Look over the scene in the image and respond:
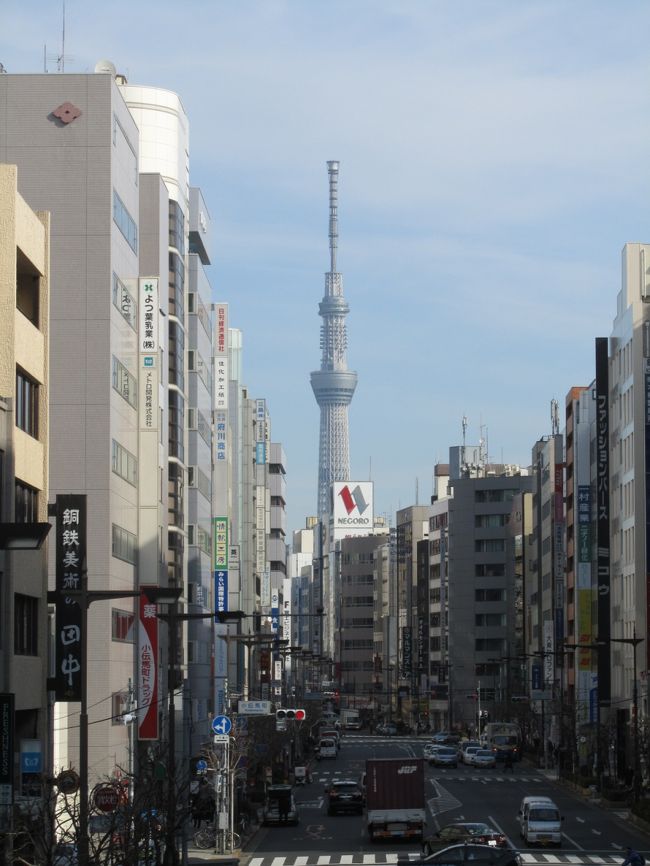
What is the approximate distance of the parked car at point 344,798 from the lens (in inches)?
3132

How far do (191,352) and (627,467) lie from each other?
1132 inches

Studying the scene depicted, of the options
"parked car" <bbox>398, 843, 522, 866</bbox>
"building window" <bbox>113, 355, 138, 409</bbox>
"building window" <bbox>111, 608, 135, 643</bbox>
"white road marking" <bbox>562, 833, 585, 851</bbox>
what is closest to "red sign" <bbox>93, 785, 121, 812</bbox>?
"parked car" <bbox>398, 843, 522, 866</bbox>

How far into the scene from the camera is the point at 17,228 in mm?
49062

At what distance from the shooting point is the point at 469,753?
12738 cm

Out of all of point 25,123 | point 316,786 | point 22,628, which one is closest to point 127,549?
point 25,123

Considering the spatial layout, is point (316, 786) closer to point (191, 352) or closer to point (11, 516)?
point (191, 352)

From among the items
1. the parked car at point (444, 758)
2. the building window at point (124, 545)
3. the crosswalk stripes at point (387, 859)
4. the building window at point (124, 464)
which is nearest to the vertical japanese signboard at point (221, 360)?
the parked car at point (444, 758)

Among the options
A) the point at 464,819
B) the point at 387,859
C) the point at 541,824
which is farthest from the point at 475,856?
the point at 464,819

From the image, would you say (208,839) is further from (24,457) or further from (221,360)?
(221,360)

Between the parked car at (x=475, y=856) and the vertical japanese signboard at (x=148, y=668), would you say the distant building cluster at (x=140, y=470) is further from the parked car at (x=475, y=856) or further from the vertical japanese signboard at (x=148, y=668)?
the parked car at (x=475, y=856)

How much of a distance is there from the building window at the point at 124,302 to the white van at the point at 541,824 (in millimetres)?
25974

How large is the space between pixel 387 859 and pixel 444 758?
2737 inches

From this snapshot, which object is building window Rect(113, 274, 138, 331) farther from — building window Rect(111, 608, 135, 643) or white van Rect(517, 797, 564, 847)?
white van Rect(517, 797, 564, 847)

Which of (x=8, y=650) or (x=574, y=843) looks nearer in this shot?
(x=8, y=650)
